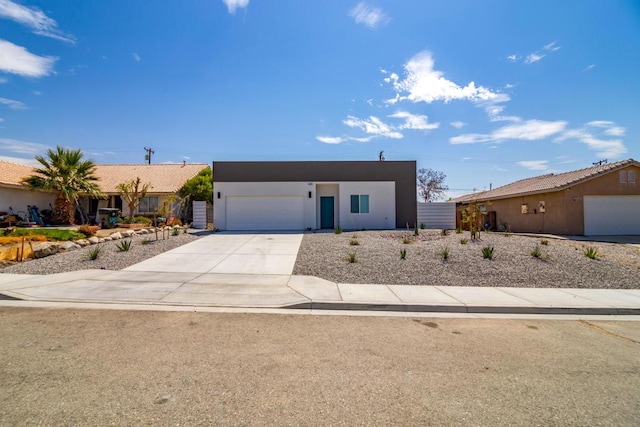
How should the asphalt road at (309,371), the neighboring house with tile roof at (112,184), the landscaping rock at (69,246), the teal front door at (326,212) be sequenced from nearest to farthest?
the asphalt road at (309,371) < the landscaping rock at (69,246) < the teal front door at (326,212) < the neighboring house with tile roof at (112,184)

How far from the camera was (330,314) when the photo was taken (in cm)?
563

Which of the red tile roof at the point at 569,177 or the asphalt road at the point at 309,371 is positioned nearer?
the asphalt road at the point at 309,371

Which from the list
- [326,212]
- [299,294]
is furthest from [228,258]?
[326,212]

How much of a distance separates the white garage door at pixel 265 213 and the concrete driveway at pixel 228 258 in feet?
17.5

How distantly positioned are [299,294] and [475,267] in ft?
17.6

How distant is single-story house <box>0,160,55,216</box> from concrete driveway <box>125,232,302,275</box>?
18080mm

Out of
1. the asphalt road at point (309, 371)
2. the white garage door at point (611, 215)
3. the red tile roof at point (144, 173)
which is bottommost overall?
the asphalt road at point (309, 371)

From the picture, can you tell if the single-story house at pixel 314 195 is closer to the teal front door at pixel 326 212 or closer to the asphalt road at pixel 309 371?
the teal front door at pixel 326 212

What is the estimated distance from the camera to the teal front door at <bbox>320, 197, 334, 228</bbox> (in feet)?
67.1

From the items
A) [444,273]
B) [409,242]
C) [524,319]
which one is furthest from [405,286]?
[409,242]

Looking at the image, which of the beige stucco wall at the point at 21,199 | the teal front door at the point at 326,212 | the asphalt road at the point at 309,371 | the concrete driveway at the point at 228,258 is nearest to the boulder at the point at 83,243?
the concrete driveway at the point at 228,258

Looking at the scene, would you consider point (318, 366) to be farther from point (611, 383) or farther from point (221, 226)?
point (221, 226)

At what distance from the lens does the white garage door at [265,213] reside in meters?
19.6

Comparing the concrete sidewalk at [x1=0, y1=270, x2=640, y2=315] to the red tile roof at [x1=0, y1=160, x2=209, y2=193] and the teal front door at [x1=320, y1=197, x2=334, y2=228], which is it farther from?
the red tile roof at [x1=0, y1=160, x2=209, y2=193]
